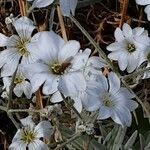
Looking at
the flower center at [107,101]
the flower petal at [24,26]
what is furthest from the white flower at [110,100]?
the flower petal at [24,26]

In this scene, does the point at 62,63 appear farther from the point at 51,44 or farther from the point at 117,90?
the point at 117,90

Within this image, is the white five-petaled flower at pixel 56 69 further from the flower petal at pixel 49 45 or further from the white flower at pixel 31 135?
the white flower at pixel 31 135

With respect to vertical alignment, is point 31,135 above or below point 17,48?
below

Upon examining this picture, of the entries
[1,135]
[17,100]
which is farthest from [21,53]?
[1,135]

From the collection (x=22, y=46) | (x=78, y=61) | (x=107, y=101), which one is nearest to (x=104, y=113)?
(x=107, y=101)

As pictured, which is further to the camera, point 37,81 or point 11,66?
point 11,66

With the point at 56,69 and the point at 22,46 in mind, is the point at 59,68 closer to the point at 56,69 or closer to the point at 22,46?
the point at 56,69

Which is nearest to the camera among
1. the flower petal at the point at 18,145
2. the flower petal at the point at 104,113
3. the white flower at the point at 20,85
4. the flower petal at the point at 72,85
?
the flower petal at the point at 72,85
